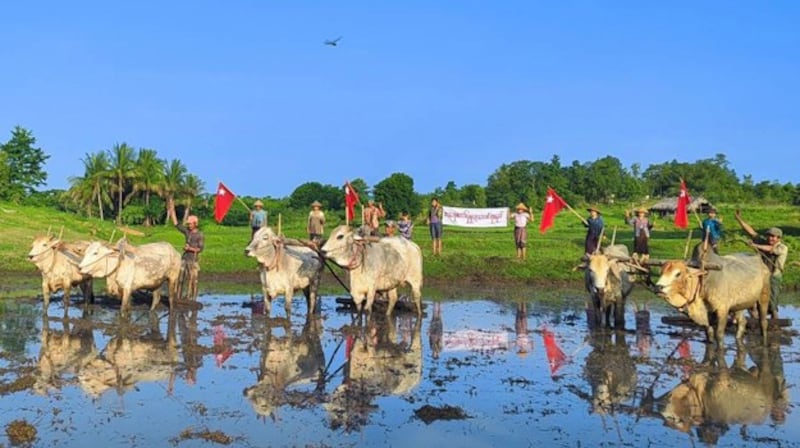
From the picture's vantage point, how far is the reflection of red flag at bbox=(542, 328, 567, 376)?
12.2 metres

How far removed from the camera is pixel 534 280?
25.5 metres

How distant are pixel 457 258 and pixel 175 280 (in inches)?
476

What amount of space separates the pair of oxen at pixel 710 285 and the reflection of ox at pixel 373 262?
398 centimetres

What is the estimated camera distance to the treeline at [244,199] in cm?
6681

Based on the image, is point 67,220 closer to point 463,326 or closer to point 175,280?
point 175,280

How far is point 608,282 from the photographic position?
591 inches

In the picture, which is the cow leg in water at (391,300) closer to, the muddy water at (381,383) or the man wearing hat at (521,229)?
the muddy water at (381,383)

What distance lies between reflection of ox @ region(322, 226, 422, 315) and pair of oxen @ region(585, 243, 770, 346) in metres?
3.98

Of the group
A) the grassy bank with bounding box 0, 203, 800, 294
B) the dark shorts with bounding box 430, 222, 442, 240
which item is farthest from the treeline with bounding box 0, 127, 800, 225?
the dark shorts with bounding box 430, 222, 442, 240

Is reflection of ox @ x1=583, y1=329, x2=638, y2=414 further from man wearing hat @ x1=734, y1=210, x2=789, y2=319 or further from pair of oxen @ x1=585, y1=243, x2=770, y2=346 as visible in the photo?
man wearing hat @ x1=734, y1=210, x2=789, y2=319

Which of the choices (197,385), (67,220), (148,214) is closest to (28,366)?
(197,385)

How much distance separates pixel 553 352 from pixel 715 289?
2901 millimetres

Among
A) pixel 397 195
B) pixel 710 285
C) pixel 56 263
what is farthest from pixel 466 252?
pixel 397 195

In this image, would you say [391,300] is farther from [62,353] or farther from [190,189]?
[190,189]
